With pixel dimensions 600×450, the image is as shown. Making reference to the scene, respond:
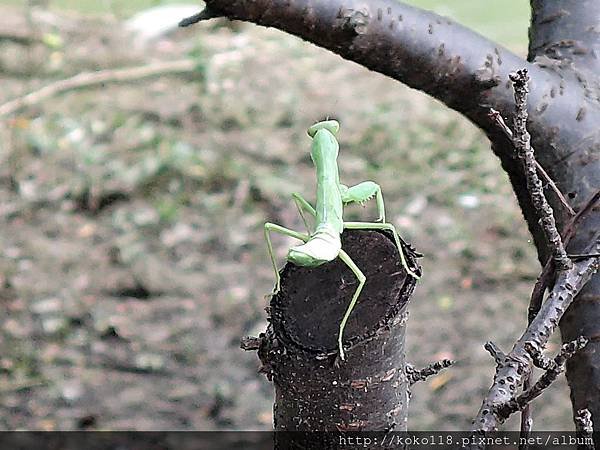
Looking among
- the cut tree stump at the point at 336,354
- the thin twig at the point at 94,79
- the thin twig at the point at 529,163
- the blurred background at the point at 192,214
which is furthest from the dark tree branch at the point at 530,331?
the thin twig at the point at 94,79

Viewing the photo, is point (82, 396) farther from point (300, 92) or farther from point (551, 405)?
point (300, 92)

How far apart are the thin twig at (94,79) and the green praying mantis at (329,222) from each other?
3.64 metres

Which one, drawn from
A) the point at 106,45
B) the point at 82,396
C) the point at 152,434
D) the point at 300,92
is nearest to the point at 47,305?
the point at 82,396

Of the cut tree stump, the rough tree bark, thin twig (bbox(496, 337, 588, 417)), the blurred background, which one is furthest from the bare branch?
the blurred background

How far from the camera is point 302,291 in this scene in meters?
0.95

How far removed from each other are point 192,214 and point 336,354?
3.10 m

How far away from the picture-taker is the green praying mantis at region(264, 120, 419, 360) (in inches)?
35.8

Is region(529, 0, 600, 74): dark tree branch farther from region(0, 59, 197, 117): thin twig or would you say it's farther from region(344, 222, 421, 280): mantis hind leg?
region(0, 59, 197, 117): thin twig

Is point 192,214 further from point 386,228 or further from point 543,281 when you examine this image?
point 543,281

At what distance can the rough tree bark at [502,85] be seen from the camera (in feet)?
3.21

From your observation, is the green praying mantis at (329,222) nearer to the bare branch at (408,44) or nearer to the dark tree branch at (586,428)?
the bare branch at (408,44)

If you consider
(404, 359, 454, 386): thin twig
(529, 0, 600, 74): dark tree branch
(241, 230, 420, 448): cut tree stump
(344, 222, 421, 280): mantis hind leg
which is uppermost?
(529, 0, 600, 74): dark tree branch

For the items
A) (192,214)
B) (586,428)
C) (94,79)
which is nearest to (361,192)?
(586,428)

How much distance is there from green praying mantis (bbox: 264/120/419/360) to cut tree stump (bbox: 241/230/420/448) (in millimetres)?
15
